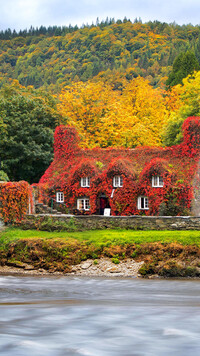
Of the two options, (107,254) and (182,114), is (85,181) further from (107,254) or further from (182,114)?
(182,114)

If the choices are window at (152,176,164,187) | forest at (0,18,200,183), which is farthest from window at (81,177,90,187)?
forest at (0,18,200,183)

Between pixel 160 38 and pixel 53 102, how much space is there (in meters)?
132

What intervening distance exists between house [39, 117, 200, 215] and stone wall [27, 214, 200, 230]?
4.53 meters

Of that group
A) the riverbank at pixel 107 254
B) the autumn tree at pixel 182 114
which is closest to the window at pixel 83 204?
the riverbank at pixel 107 254

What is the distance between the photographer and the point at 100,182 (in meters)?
47.4

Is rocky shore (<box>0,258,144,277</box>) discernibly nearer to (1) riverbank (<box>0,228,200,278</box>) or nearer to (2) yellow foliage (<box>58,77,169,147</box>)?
(1) riverbank (<box>0,228,200,278</box>)

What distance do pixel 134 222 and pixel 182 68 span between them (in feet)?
172

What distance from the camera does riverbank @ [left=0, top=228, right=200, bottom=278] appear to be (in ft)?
107

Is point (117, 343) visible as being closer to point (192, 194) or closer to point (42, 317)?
point (42, 317)

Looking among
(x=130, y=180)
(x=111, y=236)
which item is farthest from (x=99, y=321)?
(x=130, y=180)

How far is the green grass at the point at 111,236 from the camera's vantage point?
114ft

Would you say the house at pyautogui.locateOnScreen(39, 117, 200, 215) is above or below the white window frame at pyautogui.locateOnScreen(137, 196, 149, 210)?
above

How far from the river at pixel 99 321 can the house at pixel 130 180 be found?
1783 cm

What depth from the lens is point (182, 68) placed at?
87.5m
